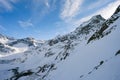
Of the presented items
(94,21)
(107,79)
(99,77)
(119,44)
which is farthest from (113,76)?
(94,21)

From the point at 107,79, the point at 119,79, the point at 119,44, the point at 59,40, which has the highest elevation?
the point at 59,40

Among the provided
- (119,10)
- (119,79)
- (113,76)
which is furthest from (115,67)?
(119,10)

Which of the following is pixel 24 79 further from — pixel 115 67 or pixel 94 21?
pixel 94 21

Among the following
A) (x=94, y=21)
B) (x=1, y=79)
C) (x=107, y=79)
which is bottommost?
(x=107, y=79)

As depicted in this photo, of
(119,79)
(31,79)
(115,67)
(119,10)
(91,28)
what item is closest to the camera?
(119,79)

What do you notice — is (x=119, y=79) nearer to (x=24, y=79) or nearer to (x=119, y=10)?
(x=119, y=10)

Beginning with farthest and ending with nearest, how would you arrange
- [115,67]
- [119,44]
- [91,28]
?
[91,28], [119,44], [115,67]

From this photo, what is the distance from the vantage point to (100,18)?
15600 cm

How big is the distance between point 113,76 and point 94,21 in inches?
5407

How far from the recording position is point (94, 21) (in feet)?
490

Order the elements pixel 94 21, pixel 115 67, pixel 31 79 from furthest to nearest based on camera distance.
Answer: pixel 94 21
pixel 31 79
pixel 115 67

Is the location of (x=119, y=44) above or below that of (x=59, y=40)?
below

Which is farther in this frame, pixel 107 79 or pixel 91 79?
pixel 91 79

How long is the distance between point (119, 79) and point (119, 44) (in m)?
13.9
